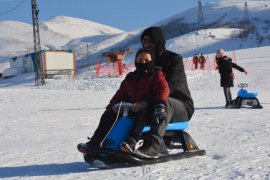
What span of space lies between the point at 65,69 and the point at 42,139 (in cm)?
3530

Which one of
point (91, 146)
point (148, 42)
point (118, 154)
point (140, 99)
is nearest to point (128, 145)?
point (118, 154)

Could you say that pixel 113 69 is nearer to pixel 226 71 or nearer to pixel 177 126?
pixel 226 71

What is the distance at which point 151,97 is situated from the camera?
14.6 feet

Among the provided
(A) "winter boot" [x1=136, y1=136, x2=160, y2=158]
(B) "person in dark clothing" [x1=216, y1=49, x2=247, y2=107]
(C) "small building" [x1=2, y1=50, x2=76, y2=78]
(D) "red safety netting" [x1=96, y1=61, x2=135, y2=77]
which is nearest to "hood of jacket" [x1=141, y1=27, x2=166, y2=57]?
(A) "winter boot" [x1=136, y1=136, x2=160, y2=158]

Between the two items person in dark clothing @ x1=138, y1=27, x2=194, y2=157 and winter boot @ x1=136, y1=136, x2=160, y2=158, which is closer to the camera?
winter boot @ x1=136, y1=136, x2=160, y2=158

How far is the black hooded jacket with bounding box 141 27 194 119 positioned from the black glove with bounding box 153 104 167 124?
499 millimetres

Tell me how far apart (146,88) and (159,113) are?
362 mm

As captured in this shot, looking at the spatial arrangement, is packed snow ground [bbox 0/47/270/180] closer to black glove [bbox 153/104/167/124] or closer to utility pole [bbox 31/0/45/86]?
black glove [bbox 153/104/167/124]

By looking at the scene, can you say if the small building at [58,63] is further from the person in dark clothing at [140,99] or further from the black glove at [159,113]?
the black glove at [159,113]

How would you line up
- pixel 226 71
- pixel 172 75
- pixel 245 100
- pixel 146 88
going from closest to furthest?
pixel 146 88
pixel 172 75
pixel 245 100
pixel 226 71

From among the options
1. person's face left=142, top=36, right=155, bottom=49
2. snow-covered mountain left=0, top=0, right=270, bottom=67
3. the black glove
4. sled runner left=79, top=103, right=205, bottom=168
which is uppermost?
snow-covered mountain left=0, top=0, right=270, bottom=67

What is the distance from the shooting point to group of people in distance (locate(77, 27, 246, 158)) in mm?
4344

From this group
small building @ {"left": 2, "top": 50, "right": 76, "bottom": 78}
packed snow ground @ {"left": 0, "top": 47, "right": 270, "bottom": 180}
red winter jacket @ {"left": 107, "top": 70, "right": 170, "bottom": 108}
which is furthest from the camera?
small building @ {"left": 2, "top": 50, "right": 76, "bottom": 78}

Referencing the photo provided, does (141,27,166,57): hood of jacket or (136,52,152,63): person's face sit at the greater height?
(141,27,166,57): hood of jacket
